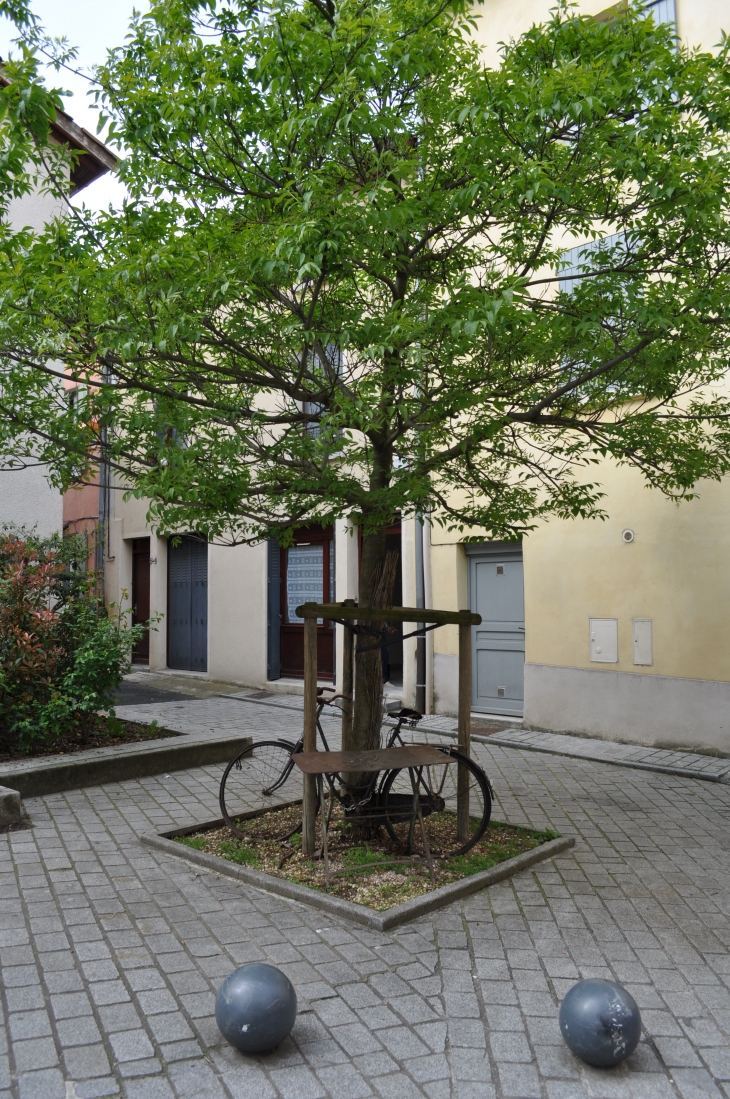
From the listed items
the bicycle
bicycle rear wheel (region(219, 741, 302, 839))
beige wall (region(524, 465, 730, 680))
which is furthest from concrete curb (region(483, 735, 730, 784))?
bicycle rear wheel (region(219, 741, 302, 839))

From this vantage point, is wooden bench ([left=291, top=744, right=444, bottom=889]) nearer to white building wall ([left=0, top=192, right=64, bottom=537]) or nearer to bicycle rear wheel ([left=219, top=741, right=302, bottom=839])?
bicycle rear wheel ([left=219, top=741, right=302, bottom=839])

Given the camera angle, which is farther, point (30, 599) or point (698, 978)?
point (30, 599)

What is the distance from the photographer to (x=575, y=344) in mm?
5312

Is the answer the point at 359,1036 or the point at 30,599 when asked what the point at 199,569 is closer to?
the point at 30,599

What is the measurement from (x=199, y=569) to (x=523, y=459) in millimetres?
10330

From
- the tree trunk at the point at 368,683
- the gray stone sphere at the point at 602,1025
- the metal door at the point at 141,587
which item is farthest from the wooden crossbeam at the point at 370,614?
the metal door at the point at 141,587

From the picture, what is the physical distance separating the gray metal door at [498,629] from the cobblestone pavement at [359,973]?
186 inches

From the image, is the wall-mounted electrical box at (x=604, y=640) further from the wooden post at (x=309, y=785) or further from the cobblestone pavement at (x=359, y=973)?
the wooden post at (x=309, y=785)

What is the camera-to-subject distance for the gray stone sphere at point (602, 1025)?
9.73 feet

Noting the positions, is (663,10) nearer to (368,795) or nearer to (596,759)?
Answer: (596,759)

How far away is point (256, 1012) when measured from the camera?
3020mm

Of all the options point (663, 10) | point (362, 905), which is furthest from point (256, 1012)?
point (663, 10)

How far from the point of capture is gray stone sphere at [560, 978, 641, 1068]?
9.73 ft

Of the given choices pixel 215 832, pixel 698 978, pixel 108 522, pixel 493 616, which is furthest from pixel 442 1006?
pixel 108 522
